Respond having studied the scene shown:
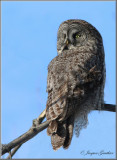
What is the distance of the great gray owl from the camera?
2941 millimetres

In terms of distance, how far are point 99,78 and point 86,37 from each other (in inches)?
32.5

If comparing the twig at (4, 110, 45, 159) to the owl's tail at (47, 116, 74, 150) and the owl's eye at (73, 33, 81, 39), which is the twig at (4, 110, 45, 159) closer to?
the owl's tail at (47, 116, 74, 150)

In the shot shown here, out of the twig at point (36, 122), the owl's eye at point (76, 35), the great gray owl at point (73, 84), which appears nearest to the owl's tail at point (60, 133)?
the great gray owl at point (73, 84)

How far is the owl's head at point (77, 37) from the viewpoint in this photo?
391cm

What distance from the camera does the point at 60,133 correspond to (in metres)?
2.95

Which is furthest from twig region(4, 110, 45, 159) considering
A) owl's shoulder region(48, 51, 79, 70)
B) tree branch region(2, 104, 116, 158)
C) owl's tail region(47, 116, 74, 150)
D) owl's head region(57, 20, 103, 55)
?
owl's head region(57, 20, 103, 55)

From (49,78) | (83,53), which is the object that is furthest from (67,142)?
(83,53)

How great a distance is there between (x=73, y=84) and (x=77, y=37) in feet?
3.66

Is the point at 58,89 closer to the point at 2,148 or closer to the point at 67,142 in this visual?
the point at 67,142

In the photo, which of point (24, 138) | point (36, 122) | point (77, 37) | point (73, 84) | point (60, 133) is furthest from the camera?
point (77, 37)

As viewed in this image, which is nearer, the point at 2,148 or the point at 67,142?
the point at 2,148

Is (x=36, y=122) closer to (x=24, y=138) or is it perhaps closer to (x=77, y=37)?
(x=24, y=138)

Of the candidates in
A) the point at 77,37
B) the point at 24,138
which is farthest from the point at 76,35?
the point at 24,138

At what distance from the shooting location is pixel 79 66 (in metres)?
3.27
